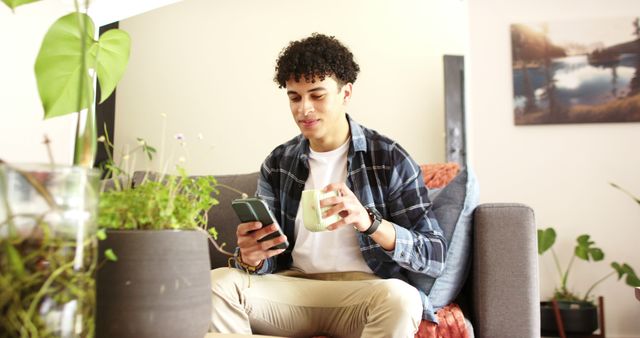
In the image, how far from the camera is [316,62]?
1945mm

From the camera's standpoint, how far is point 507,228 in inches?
64.5

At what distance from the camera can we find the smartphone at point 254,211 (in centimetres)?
131

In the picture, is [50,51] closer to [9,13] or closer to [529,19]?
[9,13]

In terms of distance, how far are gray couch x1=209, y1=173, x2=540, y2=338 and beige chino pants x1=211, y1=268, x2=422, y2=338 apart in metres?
0.26

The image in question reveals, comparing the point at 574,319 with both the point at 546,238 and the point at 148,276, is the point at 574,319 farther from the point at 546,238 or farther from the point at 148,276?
the point at 148,276

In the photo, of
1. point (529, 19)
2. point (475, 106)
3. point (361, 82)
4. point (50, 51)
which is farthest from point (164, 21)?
point (50, 51)

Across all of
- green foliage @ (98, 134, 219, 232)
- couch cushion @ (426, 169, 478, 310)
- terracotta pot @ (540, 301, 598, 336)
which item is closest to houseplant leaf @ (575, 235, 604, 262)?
terracotta pot @ (540, 301, 598, 336)

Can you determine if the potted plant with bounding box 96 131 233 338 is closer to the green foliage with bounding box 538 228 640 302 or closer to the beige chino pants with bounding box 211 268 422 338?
the beige chino pants with bounding box 211 268 422 338

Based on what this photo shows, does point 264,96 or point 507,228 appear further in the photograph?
point 264,96

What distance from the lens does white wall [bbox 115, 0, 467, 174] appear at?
391cm

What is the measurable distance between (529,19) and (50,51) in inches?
141

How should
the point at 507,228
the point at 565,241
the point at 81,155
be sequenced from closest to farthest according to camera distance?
1. the point at 81,155
2. the point at 507,228
3. the point at 565,241

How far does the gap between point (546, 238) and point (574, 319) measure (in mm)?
476

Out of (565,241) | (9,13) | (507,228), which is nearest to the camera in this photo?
(9,13)
